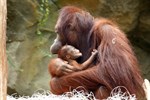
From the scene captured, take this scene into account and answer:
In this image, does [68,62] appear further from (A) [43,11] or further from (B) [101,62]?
(A) [43,11]

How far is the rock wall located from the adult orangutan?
1.69 metres

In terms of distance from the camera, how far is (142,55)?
15.4 ft

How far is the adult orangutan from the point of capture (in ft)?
7.92

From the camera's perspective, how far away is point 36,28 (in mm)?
4398

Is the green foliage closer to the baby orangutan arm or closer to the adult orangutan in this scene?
the adult orangutan

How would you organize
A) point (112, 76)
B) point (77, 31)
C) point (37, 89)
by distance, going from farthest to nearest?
point (37, 89), point (77, 31), point (112, 76)

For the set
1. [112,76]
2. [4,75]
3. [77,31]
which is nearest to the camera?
[4,75]

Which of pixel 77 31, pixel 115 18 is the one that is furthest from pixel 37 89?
pixel 77 31

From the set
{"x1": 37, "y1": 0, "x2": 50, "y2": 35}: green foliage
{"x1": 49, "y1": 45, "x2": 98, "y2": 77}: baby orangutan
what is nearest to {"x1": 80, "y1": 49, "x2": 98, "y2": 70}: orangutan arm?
{"x1": 49, "y1": 45, "x2": 98, "y2": 77}: baby orangutan

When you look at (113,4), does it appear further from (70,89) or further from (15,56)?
(70,89)

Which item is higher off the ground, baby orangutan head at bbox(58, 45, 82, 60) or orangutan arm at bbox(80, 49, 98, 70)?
baby orangutan head at bbox(58, 45, 82, 60)

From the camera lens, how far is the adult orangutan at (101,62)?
2414mm

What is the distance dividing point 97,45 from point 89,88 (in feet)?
0.78

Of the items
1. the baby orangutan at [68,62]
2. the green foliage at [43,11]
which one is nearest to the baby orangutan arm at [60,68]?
the baby orangutan at [68,62]
